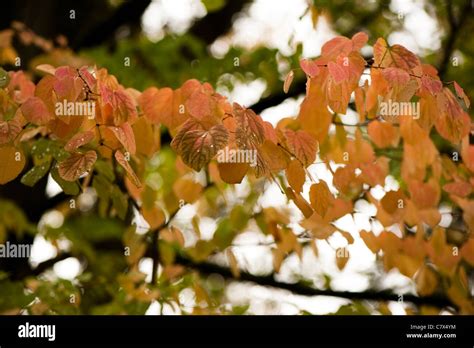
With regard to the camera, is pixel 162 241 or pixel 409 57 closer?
pixel 409 57

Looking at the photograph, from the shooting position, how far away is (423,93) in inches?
86.0

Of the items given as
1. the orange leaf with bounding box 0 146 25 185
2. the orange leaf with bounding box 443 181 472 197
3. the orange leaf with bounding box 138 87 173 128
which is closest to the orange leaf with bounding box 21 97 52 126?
the orange leaf with bounding box 0 146 25 185

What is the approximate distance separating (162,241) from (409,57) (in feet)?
7.54

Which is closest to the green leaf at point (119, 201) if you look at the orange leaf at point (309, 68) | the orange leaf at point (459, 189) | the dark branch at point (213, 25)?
the orange leaf at point (309, 68)

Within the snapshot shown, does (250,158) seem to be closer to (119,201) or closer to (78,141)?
(78,141)

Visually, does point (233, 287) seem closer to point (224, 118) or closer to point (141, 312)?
point (141, 312)

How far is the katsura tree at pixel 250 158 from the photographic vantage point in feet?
6.56

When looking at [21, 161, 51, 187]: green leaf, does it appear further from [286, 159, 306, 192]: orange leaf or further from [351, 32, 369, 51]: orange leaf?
[351, 32, 369, 51]: orange leaf

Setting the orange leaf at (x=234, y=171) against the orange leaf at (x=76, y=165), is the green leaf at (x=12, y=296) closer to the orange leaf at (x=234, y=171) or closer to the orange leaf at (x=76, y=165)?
the orange leaf at (x=76, y=165)

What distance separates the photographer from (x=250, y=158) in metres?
1.83

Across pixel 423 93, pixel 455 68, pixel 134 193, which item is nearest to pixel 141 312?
pixel 134 193

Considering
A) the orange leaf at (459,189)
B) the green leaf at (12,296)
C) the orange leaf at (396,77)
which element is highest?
the orange leaf at (396,77)

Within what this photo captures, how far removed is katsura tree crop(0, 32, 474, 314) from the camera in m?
2.00

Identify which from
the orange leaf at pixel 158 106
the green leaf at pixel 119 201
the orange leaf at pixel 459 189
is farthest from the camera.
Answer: the orange leaf at pixel 459 189
